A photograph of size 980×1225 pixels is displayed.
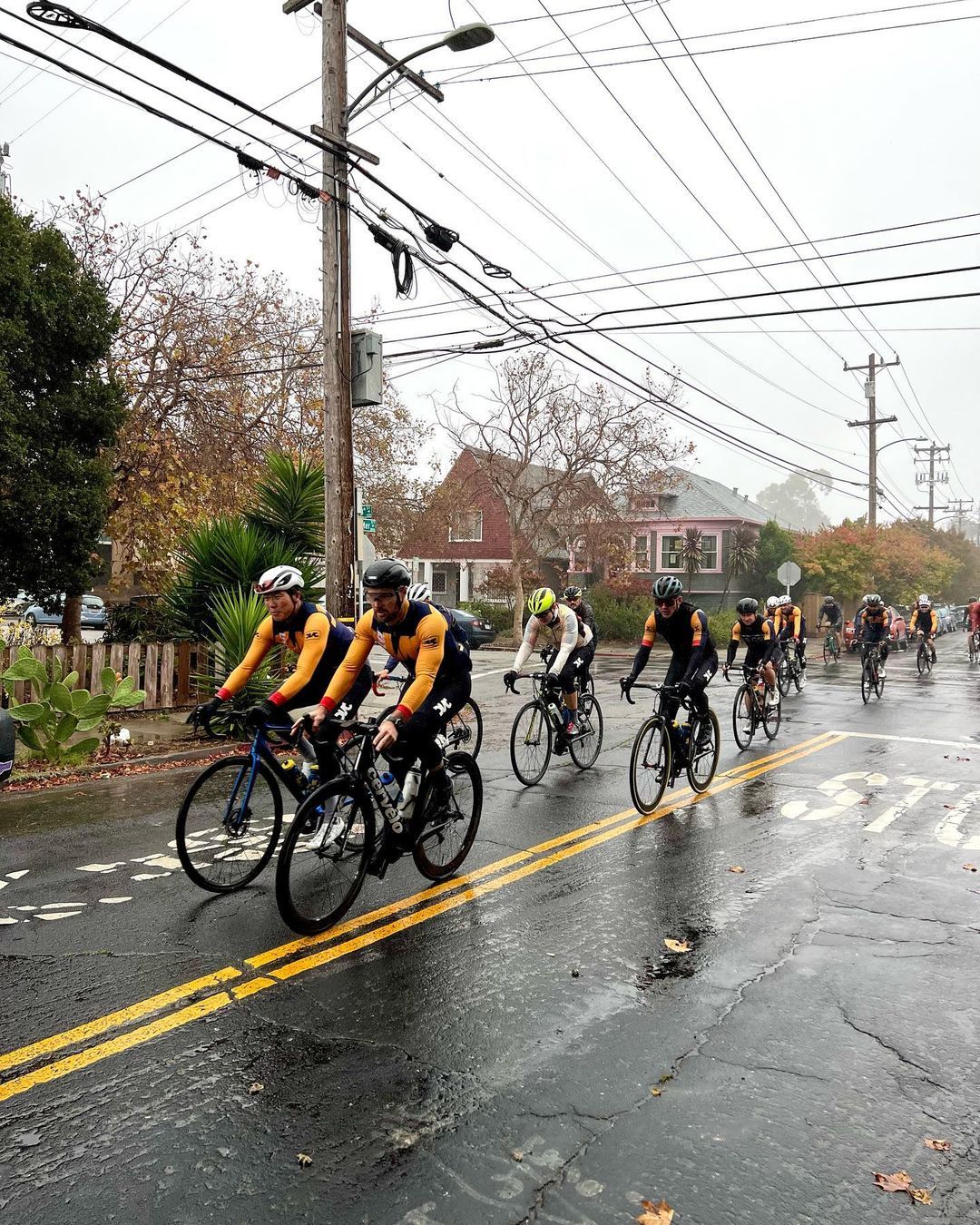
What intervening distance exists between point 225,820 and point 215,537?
7.26 m

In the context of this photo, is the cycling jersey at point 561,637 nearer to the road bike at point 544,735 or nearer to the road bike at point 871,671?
the road bike at point 544,735

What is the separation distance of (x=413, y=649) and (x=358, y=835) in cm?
121

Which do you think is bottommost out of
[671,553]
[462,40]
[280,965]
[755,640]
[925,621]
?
[280,965]

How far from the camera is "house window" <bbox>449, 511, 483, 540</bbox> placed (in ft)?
129

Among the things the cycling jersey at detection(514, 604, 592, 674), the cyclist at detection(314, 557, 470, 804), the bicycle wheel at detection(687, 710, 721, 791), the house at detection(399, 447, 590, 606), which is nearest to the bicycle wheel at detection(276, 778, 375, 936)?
the cyclist at detection(314, 557, 470, 804)

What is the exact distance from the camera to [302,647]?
6355mm

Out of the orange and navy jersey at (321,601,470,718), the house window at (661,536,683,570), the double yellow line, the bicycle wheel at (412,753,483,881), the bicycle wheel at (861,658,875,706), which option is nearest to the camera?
the double yellow line

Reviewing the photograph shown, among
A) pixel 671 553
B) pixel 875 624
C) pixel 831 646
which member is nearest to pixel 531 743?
pixel 875 624

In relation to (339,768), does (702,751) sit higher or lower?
lower

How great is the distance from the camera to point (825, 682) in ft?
72.3

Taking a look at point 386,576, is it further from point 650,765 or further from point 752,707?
point 752,707

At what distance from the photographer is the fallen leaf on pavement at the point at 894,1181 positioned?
3045mm

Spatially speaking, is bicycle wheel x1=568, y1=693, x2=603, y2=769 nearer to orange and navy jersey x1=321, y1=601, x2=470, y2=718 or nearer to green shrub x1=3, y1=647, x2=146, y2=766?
orange and navy jersey x1=321, y1=601, x2=470, y2=718

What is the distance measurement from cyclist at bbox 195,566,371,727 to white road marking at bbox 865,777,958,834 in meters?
4.68
